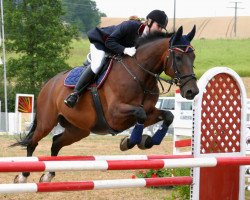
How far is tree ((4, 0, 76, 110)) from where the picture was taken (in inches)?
1271

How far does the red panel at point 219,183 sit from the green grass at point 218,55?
3824 cm

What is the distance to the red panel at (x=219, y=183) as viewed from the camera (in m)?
4.99

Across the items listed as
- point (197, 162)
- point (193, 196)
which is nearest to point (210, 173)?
point (193, 196)

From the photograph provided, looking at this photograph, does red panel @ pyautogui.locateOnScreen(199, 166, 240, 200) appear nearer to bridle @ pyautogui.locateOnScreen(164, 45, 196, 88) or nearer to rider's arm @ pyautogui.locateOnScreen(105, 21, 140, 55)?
bridle @ pyautogui.locateOnScreen(164, 45, 196, 88)

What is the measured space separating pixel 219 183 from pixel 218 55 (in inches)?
1848

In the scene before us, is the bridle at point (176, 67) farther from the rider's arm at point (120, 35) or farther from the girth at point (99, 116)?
the girth at point (99, 116)

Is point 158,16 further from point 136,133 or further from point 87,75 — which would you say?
point 136,133

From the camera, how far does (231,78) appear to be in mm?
5250

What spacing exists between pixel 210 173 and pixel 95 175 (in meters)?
3.41

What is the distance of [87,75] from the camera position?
6273 mm

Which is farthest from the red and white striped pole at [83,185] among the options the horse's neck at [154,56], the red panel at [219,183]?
the horse's neck at [154,56]

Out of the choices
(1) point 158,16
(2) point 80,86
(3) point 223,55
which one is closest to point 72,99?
(2) point 80,86

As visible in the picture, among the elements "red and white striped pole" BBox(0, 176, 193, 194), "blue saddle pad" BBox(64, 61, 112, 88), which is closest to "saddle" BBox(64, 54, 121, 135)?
"blue saddle pad" BBox(64, 61, 112, 88)

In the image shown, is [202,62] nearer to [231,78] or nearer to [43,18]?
[43,18]
